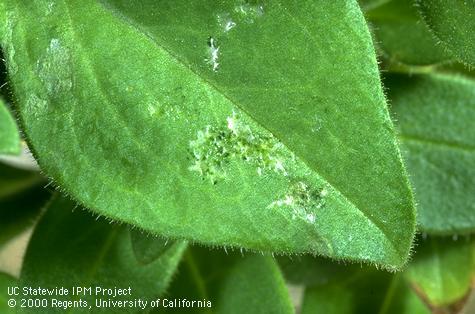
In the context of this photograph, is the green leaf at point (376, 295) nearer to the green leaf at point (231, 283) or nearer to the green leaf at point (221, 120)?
the green leaf at point (231, 283)

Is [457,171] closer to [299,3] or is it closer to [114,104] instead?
[299,3]

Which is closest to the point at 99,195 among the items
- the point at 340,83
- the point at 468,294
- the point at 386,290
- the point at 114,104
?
the point at 114,104

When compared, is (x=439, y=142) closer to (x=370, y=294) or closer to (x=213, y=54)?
(x=370, y=294)

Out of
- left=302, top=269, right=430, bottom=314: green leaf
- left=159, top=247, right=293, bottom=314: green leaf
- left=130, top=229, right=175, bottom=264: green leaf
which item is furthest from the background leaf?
left=130, top=229, right=175, bottom=264: green leaf

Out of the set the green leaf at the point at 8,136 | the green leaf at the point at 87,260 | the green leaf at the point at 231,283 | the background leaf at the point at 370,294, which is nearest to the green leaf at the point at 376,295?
the background leaf at the point at 370,294

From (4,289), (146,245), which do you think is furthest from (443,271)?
(4,289)

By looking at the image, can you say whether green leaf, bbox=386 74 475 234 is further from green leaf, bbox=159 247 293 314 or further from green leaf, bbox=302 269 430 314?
green leaf, bbox=159 247 293 314
